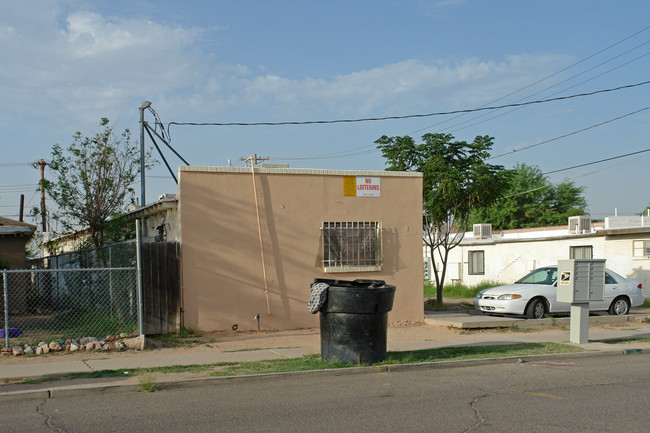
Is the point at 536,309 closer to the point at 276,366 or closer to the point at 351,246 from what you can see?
the point at 351,246

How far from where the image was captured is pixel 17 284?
17.5 metres

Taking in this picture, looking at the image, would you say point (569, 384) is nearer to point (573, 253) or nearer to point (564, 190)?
point (573, 253)

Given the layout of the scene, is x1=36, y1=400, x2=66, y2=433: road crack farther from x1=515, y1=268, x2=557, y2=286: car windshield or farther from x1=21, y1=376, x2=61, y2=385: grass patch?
x1=515, y1=268, x2=557, y2=286: car windshield

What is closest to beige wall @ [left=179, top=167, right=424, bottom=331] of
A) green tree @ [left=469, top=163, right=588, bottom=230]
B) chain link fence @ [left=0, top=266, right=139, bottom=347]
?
chain link fence @ [left=0, top=266, right=139, bottom=347]

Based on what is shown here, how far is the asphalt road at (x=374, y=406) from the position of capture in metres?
6.30

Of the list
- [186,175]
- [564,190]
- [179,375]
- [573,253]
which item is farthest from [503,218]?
[179,375]

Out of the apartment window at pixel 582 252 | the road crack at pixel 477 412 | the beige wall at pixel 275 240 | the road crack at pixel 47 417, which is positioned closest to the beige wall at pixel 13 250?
the beige wall at pixel 275 240

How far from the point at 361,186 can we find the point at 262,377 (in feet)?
23.6

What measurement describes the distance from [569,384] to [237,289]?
24.8 ft

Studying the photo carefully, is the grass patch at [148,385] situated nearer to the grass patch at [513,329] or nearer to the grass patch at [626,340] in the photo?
the grass patch at [513,329]

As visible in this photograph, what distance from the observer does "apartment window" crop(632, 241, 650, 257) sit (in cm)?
2232

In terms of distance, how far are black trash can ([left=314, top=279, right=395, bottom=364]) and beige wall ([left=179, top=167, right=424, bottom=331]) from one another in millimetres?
4678

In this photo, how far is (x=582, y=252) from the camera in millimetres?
24391

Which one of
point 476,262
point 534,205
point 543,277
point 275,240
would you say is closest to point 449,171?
point 543,277
